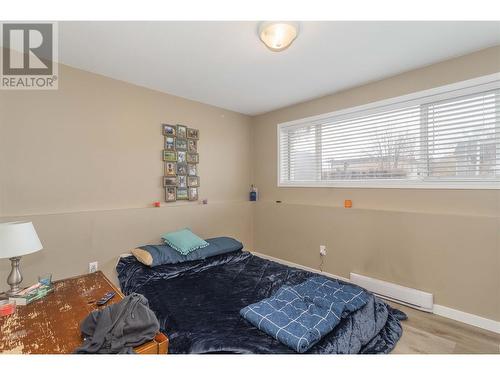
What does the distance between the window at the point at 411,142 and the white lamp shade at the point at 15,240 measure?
3.05 m

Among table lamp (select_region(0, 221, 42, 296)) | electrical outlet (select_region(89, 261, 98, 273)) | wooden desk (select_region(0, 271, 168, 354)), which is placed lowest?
electrical outlet (select_region(89, 261, 98, 273))

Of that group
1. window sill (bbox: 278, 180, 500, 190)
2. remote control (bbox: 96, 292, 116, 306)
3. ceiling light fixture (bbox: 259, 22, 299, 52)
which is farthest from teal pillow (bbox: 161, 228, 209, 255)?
ceiling light fixture (bbox: 259, 22, 299, 52)

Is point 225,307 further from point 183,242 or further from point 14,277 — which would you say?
point 14,277

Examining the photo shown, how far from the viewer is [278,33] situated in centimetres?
176

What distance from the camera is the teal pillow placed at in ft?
9.11

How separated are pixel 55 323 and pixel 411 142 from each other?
339 cm

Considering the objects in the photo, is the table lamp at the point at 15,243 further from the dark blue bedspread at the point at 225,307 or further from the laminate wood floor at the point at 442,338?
the laminate wood floor at the point at 442,338

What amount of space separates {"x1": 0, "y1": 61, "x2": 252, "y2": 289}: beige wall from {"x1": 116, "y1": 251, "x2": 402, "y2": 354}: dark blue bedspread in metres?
0.45

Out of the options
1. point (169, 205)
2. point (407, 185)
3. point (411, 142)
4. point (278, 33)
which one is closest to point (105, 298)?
point (169, 205)

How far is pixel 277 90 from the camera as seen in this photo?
3.10m

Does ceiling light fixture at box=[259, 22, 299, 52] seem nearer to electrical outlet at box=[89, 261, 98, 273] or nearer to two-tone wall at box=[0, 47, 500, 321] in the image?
two-tone wall at box=[0, 47, 500, 321]

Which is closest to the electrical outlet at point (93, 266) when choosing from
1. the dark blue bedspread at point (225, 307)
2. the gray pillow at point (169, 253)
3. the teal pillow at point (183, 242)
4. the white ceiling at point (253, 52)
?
the dark blue bedspread at point (225, 307)

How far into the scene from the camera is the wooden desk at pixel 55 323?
45.8 inches
